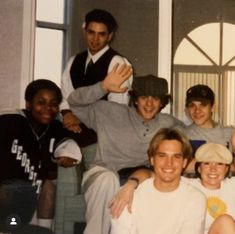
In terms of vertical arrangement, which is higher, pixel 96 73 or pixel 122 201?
pixel 96 73

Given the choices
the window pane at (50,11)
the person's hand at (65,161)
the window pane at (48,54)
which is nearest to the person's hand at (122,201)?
the person's hand at (65,161)

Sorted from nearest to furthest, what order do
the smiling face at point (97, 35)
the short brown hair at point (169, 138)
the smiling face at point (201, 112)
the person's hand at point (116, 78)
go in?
the short brown hair at point (169, 138) < the person's hand at point (116, 78) < the smiling face at point (201, 112) < the smiling face at point (97, 35)

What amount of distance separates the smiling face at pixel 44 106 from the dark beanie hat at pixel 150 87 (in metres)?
0.42

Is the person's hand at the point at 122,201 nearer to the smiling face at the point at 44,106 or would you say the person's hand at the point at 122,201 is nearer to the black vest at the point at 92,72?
the smiling face at the point at 44,106

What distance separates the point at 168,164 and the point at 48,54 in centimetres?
156

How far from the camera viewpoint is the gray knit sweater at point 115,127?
2.95m

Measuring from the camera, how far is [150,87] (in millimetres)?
2941

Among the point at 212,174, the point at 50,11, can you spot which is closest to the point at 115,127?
the point at 212,174

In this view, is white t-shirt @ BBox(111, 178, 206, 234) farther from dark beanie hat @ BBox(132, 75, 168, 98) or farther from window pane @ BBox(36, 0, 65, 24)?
window pane @ BBox(36, 0, 65, 24)

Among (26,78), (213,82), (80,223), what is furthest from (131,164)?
(213,82)

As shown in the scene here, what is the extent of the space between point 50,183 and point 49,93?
0.47m

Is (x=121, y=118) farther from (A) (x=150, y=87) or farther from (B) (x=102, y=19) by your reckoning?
(B) (x=102, y=19)

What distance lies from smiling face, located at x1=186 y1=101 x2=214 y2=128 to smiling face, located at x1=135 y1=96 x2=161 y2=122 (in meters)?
0.18

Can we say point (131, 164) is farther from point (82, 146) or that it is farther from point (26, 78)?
point (26, 78)
